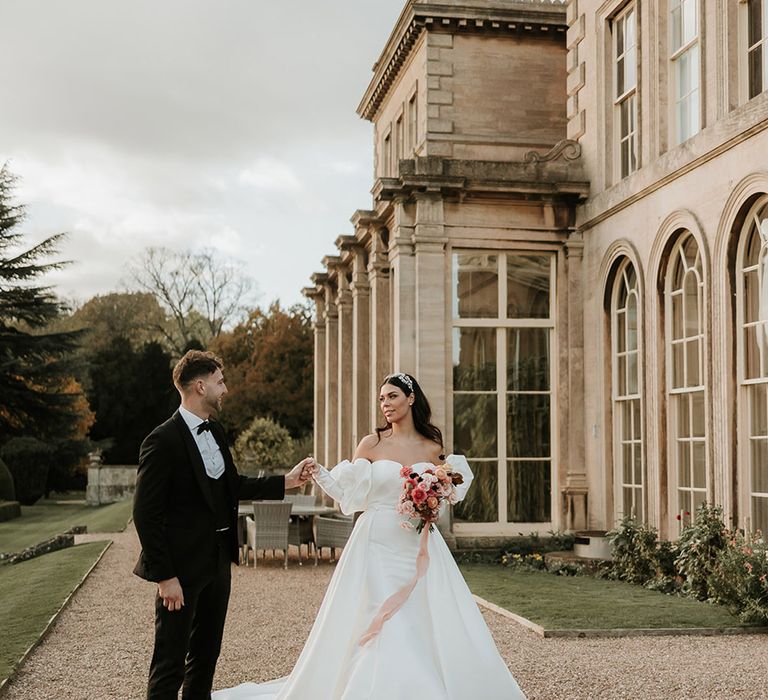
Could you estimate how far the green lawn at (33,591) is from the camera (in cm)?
820

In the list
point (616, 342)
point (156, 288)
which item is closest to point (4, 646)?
point (616, 342)

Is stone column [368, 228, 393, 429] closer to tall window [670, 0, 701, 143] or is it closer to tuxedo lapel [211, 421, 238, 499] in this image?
tall window [670, 0, 701, 143]

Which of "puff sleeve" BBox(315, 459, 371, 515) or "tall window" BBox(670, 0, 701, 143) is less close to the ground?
"tall window" BBox(670, 0, 701, 143)

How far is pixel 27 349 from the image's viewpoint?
3678 centimetres

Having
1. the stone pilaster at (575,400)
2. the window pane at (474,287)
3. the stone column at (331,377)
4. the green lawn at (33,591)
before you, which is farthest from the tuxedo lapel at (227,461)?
the stone column at (331,377)

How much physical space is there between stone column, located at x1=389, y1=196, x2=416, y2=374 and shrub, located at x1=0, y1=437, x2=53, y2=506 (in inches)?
929

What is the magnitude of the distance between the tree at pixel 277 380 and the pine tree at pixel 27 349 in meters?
→ 5.76

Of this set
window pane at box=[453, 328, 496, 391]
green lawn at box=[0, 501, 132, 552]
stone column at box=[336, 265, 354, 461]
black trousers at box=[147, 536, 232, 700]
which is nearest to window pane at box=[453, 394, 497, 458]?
window pane at box=[453, 328, 496, 391]

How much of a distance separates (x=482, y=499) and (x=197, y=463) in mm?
9969

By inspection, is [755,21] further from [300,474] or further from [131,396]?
[131,396]

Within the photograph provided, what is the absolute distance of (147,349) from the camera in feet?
144

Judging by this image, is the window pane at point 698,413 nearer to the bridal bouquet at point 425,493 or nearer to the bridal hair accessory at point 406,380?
the bridal hair accessory at point 406,380

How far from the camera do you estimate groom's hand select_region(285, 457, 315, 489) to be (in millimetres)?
5637

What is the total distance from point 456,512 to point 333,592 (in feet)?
29.6
